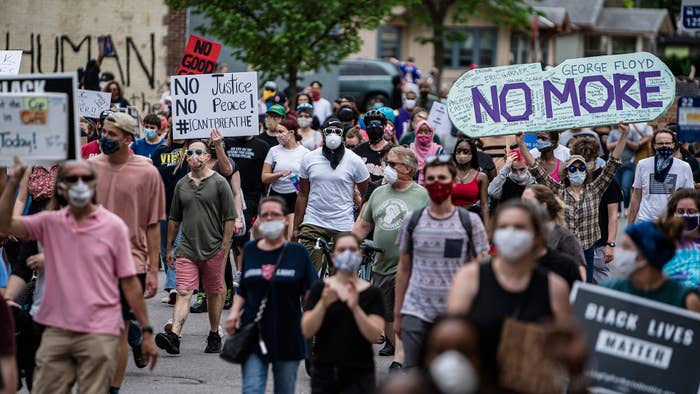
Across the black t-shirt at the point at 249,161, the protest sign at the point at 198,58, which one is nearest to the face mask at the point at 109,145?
the black t-shirt at the point at 249,161

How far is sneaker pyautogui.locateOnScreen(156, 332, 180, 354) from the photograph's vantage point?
10922 mm

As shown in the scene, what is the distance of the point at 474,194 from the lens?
11.2m

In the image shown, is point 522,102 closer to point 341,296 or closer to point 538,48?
point 341,296

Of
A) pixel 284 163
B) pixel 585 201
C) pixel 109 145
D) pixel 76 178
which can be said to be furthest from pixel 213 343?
pixel 76 178

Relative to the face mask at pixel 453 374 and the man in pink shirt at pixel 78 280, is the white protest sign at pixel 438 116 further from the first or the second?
the face mask at pixel 453 374

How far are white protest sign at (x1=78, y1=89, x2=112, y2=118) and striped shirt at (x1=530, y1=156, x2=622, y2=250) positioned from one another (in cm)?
594

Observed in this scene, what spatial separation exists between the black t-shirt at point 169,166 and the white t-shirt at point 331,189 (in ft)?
5.01

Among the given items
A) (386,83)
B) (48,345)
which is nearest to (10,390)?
(48,345)

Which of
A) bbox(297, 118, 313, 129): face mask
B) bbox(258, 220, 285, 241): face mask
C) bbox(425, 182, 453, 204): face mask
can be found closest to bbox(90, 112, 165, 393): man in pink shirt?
bbox(258, 220, 285, 241): face mask

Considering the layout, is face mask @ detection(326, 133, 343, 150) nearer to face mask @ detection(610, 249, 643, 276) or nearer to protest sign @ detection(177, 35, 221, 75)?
protest sign @ detection(177, 35, 221, 75)

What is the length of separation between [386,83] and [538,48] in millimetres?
24343

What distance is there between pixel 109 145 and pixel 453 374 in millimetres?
4789

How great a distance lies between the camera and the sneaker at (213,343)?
36.3ft

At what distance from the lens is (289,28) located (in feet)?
75.5
